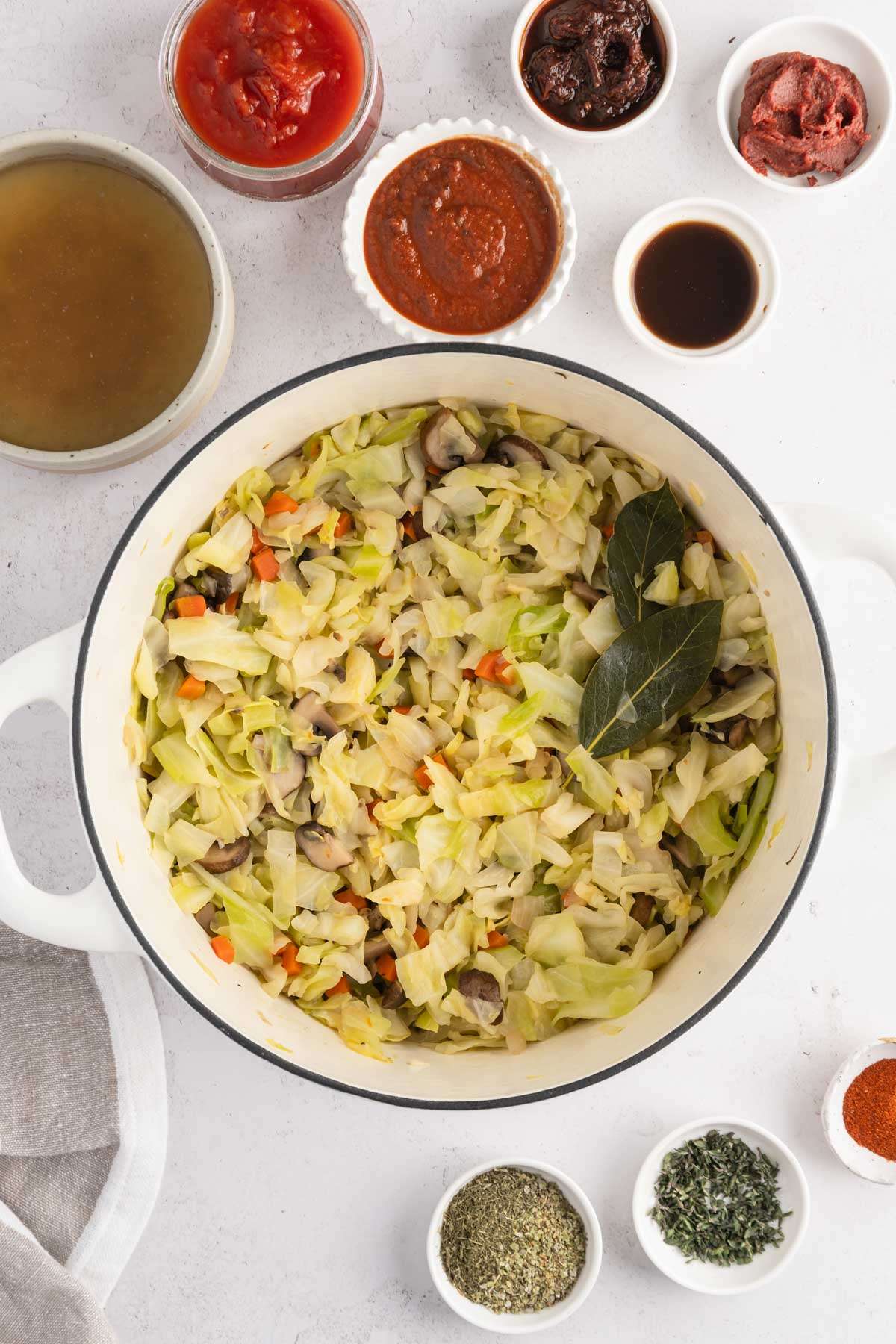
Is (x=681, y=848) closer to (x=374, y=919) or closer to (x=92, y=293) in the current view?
(x=374, y=919)

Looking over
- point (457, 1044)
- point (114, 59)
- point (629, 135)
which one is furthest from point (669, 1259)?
point (114, 59)

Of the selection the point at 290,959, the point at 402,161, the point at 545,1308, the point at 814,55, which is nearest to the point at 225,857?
the point at 290,959

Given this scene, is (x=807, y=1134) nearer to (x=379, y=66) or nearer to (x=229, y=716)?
(x=229, y=716)

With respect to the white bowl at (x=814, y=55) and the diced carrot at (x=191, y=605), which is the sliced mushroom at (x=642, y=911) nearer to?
the diced carrot at (x=191, y=605)

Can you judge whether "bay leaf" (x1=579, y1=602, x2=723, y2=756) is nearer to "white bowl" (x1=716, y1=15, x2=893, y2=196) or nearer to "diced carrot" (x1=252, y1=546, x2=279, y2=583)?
"diced carrot" (x1=252, y1=546, x2=279, y2=583)

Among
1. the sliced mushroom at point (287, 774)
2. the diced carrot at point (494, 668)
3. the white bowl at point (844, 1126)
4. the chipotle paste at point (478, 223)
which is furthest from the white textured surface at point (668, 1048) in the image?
the diced carrot at point (494, 668)
